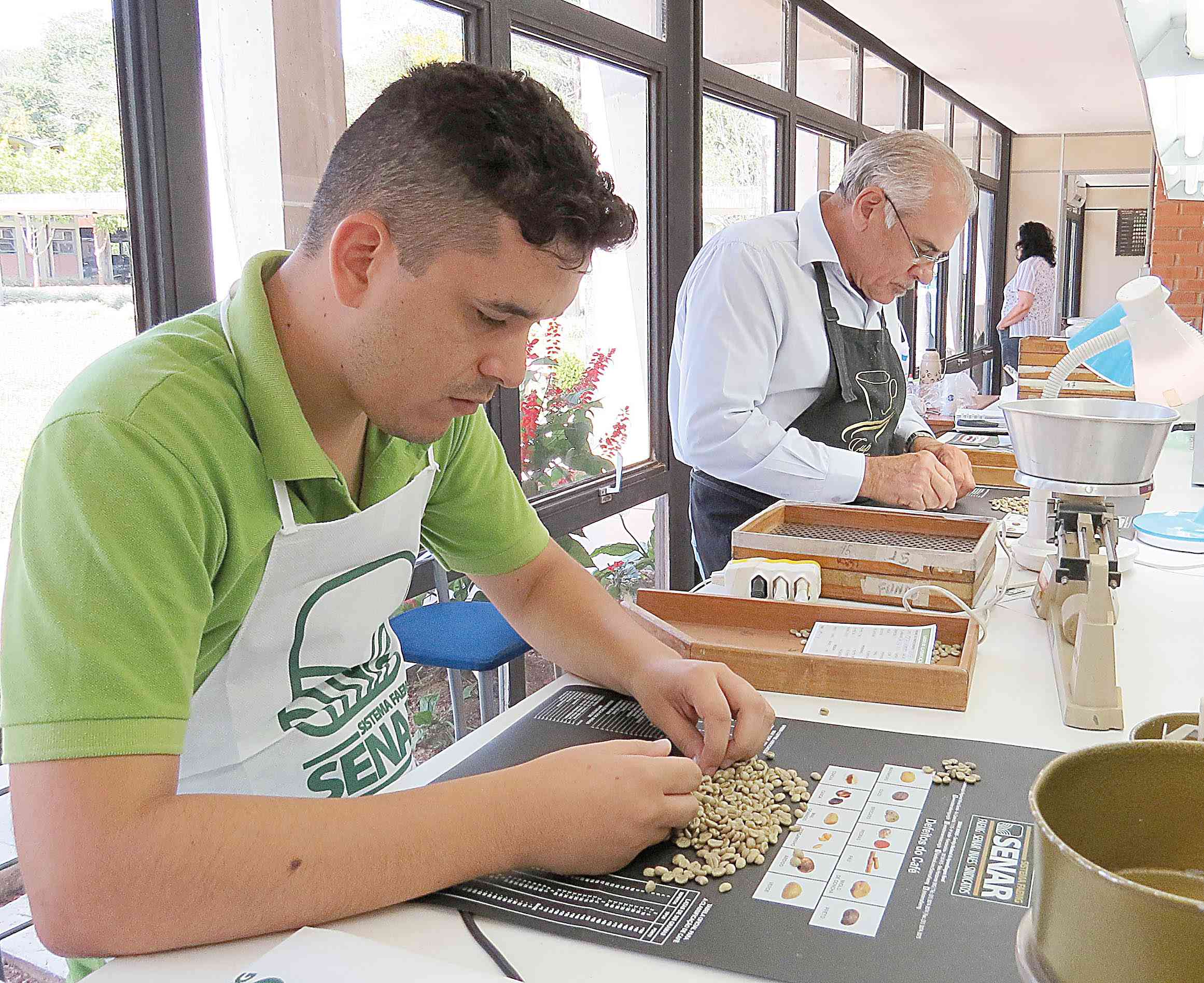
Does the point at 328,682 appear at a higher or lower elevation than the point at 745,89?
lower

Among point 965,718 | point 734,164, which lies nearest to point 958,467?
point 965,718

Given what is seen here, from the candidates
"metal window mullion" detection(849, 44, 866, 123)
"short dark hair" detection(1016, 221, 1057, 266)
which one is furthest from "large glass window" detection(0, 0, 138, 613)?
"short dark hair" detection(1016, 221, 1057, 266)

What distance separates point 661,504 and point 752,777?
3111mm

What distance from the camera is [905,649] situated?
1.45 metres

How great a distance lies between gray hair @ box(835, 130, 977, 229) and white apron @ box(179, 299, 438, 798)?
151 cm

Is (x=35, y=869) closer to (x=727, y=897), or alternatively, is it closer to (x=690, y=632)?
(x=727, y=897)

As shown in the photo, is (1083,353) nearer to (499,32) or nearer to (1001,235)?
(499,32)

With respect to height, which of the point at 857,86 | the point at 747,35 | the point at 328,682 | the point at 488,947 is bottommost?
the point at 488,947

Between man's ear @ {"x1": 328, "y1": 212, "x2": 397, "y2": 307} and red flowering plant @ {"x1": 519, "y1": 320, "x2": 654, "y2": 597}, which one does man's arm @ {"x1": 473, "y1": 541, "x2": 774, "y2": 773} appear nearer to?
man's ear @ {"x1": 328, "y1": 212, "x2": 397, "y2": 307}

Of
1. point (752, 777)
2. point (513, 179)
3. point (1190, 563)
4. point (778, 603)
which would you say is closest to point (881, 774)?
point (752, 777)

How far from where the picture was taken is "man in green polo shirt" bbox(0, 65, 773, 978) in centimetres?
81

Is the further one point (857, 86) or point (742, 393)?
point (857, 86)

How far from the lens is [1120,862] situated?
659 millimetres

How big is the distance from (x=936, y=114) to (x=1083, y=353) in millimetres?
6945
